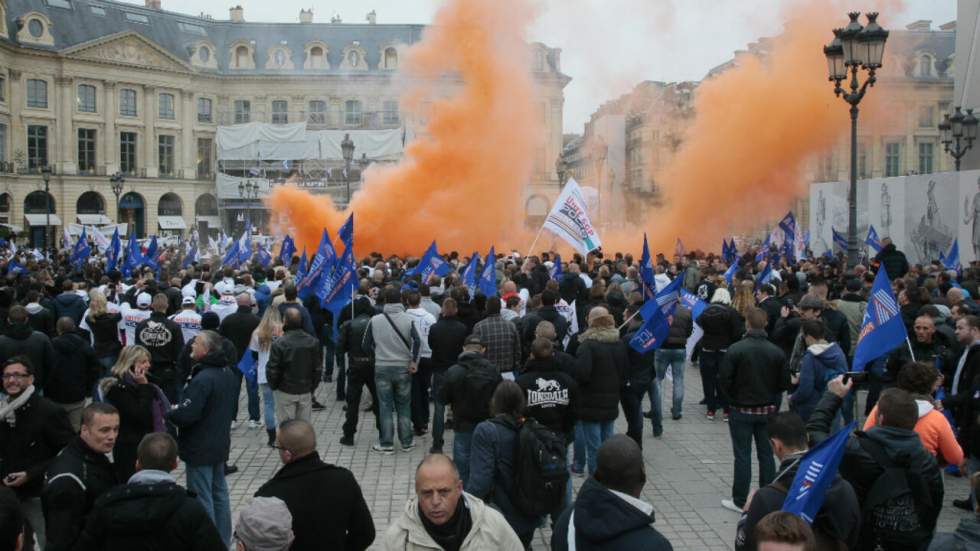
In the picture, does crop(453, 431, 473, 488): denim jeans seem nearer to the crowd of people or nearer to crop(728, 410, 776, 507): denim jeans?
the crowd of people

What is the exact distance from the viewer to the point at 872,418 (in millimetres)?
5375

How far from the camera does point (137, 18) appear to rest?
2579 inches

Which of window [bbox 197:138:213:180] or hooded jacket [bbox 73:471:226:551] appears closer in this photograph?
hooded jacket [bbox 73:471:226:551]

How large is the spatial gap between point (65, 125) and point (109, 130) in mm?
3078

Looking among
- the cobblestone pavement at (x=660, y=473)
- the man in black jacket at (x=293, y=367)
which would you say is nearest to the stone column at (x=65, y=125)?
the cobblestone pavement at (x=660, y=473)

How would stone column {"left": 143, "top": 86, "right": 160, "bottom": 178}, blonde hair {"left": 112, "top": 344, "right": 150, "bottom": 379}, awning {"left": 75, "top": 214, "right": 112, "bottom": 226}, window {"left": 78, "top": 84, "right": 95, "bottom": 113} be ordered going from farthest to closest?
stone column {"left": 143, "top": 86, "right": 160, "bottom": 178} → window {"left": 78, "top": 84, "right": 95, "bottom": 113} → awning {"left": 75, "top": 214, "right": 112, "bottom": 226} → blonde hair {"left": 112, "top": 344, "right": 150, "bottom": 379}

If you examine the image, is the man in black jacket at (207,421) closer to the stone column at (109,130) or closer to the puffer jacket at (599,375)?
the puffer jacket at (599,375)

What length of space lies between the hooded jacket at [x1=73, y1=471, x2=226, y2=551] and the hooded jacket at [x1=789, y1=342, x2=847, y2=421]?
16.5 feet

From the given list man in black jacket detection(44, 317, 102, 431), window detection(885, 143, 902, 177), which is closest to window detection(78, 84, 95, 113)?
window detection(885, 143, 902, 177)

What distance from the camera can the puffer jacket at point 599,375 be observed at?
24.9 feet

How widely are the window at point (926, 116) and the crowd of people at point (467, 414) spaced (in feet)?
123

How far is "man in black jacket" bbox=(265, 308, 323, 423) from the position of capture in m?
8.58

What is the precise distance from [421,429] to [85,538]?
6628 mm

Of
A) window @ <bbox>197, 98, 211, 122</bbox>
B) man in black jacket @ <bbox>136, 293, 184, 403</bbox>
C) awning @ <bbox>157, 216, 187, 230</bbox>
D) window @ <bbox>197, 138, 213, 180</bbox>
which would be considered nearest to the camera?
man in black jacket @ <bbox>136, 293, 184, 403</bbox>
